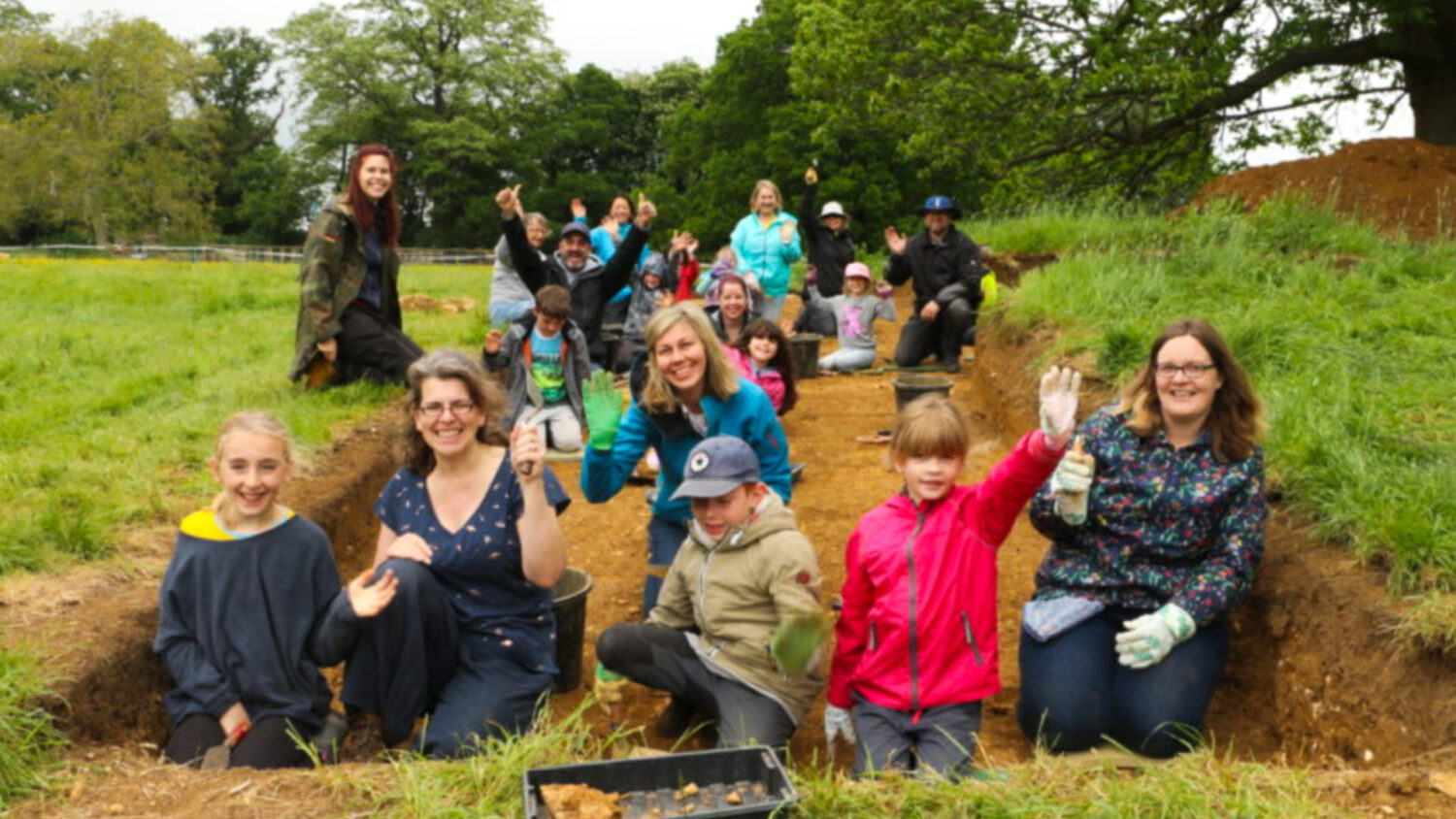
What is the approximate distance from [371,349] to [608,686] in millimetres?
4617

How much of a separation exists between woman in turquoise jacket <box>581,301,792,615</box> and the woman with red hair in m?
3.72

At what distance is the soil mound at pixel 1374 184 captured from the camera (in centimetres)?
1045

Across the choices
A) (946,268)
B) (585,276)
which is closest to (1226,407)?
(585,276)

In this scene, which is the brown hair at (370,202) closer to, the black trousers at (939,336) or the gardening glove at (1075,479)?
the black trousers at (939,336)

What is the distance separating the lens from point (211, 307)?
13734mm

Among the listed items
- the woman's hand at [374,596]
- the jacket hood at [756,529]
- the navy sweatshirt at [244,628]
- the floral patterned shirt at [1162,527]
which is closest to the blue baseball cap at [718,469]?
the jacket hood at [756,529]

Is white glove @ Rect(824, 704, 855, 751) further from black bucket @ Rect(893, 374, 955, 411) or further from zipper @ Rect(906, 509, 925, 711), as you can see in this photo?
black bucket @ Rect(893, 374, 955, 411)

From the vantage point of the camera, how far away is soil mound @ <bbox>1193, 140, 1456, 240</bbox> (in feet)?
34.3

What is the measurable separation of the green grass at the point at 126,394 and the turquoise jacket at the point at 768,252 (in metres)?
2.86

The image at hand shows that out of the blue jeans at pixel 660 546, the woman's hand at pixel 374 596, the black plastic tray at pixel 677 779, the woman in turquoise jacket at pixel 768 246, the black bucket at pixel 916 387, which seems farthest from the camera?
the woman in turquoise jacket at pixel 768 246

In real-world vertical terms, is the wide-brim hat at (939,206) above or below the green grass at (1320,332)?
above

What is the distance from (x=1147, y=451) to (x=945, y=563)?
876 mm

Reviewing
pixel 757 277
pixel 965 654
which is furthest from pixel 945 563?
pixel 757 277

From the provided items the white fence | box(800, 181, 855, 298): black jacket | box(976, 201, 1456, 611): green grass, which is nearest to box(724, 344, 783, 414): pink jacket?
box(976, 201, 1456, 611): green grass
